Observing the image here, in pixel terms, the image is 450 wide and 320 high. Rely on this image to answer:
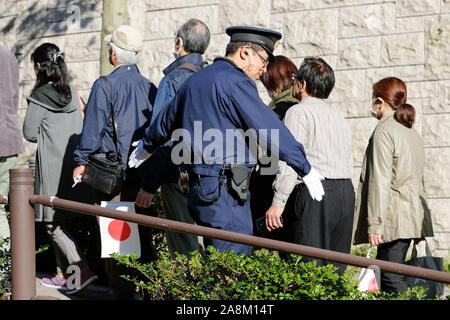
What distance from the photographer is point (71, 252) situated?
6160mm

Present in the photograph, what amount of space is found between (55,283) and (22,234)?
2270 mm

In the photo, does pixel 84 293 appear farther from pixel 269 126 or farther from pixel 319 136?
pixel 269 126

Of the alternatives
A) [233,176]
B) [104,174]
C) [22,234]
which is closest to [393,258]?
[233,176]

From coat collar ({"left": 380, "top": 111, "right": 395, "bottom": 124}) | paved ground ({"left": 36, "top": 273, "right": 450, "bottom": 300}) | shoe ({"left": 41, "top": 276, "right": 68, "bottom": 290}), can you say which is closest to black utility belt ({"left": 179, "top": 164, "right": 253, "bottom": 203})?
coat collar ({"left": 380, "top": 111, "right": 395, "bottom": 124})

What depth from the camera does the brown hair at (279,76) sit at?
5.73 m

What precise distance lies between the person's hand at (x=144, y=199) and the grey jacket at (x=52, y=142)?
1227 millimetres

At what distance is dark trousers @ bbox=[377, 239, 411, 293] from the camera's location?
5.47 m

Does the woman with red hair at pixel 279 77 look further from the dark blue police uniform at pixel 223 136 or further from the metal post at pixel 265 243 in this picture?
the metal post at pixel 265 243

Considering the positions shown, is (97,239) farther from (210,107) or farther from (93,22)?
(93,22)

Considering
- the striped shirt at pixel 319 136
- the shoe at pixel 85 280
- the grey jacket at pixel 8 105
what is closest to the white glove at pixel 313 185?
the striped shirt at pixel 319 136
